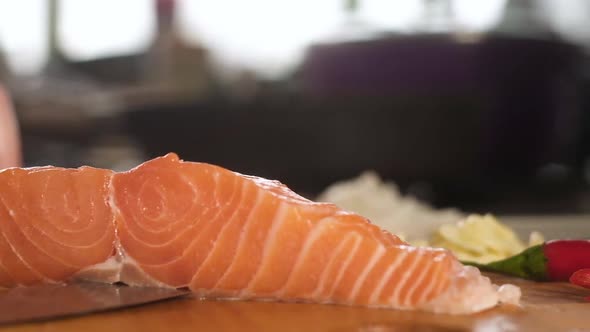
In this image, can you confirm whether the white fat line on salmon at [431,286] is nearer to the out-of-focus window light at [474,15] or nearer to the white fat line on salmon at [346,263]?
the white fat line on salmon at [346,263]

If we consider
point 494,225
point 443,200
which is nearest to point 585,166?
point 443,200

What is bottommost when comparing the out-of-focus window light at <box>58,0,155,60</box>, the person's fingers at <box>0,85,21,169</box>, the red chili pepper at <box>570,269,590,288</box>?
the person's fingers at <box>0,85,21,169</box>

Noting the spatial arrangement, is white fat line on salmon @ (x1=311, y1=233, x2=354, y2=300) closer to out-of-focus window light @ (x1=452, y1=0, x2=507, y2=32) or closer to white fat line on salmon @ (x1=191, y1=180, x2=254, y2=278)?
white fat line on salmon @ (x1=191, y1=180, x2=254, y2=278)

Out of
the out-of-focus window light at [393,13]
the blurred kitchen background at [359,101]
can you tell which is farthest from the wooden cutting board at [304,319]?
the out-of-focus window light at [393,13]

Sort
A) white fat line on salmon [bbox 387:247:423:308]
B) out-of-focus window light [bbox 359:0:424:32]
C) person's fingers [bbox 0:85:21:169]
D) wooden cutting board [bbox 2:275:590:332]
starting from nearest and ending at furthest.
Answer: wooden cutting board [bbox 2:275:590:332], white fat line on salmon [bbox 387:247:423:308], person's fingers [bbox 0:85:21:169], out-of-focus window light [bbox 359:0:424:32]

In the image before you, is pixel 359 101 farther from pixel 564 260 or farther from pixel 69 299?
pixel 69 299

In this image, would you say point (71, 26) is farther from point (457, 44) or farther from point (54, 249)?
point (54, 249)

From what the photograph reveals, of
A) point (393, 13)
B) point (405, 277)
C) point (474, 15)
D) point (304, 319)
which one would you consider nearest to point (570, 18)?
point (474, 15)

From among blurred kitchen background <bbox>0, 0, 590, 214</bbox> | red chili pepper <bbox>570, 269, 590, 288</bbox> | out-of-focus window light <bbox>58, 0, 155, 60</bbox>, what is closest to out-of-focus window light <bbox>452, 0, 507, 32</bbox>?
blurred kitchen background <bbox>0, 0, 590, 214</bbox>
